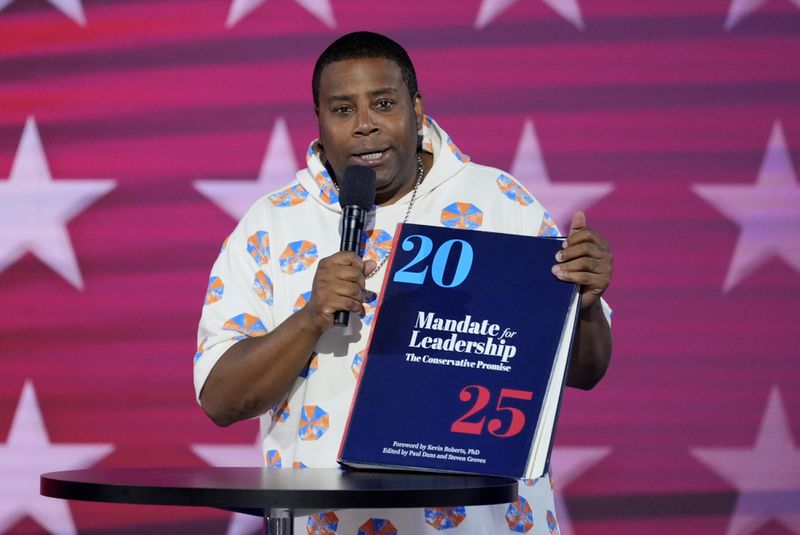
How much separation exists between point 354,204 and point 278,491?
23.5 inches

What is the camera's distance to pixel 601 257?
1734 mm

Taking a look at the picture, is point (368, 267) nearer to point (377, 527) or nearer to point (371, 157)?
point (371, 157)

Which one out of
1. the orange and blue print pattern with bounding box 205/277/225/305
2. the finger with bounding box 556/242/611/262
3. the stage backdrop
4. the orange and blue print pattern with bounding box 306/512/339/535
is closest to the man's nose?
the orange and blue print pattern with bounding box 205/277/225/305

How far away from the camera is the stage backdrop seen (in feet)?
10.4

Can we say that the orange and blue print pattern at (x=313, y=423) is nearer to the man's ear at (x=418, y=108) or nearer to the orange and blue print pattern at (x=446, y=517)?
the orange and blue print pattern at (x=446, y=517)

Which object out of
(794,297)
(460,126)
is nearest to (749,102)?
(794,297)

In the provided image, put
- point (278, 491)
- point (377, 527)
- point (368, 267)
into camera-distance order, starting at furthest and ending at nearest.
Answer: point (377, 527), point (368, 267), point (278, 491)

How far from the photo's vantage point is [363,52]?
206 cm

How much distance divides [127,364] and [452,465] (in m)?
1.90

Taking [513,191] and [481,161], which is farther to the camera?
[481,161]

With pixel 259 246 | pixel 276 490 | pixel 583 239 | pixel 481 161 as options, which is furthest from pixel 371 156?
pixel 481 161

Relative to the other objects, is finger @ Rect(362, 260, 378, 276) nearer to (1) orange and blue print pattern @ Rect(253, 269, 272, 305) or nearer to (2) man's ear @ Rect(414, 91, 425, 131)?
(1) orange and blue print pattern @ Rect(253, 269, 272, 305)

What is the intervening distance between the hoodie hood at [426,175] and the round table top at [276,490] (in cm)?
69

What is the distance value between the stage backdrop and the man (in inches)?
45.4
